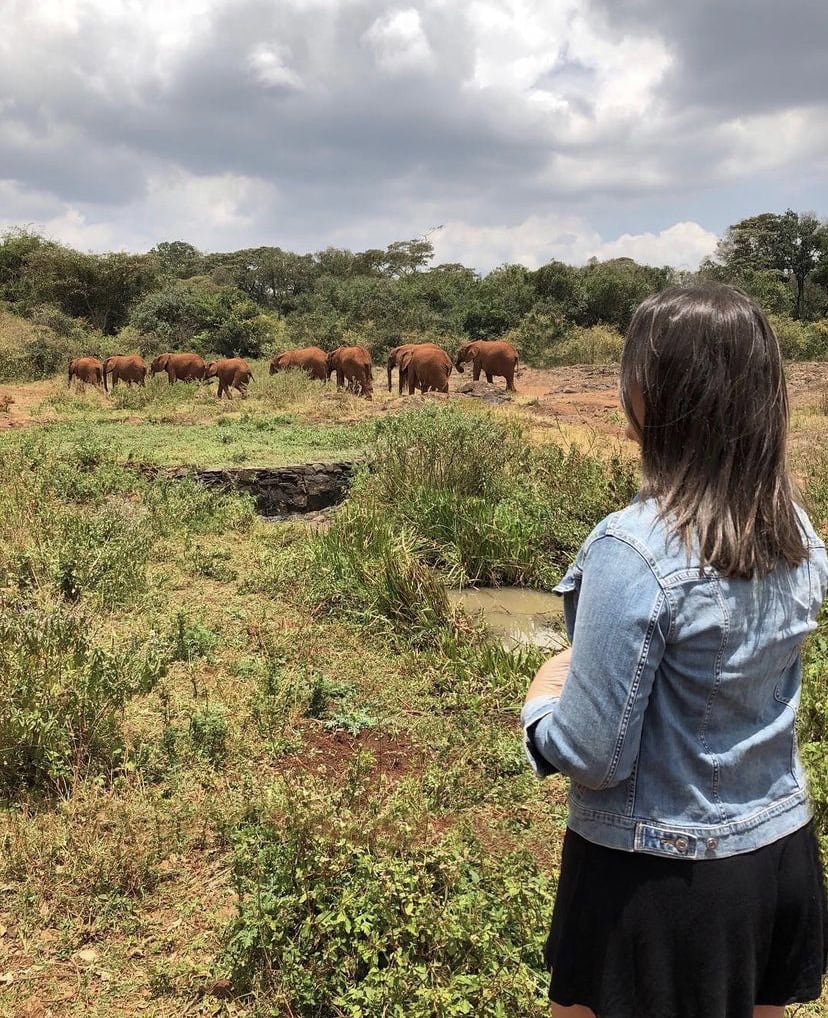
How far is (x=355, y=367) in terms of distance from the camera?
Answer: 17.3 m

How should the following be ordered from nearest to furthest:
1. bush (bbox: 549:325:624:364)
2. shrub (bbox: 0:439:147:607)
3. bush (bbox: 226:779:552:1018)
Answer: bush (bbox: 226:779:552:1018), shrub (bbox: 0:439:147:607), bush (bbox: 549:325:624:364)

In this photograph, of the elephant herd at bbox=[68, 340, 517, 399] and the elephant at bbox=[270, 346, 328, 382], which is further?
the elephant at bbox=[270, 346, 328, 382]

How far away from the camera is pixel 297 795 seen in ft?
8.07

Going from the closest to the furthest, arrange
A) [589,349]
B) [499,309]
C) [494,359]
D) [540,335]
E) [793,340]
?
[494,359] < [793,340] < [589,349] < [540,335] < [499,309]

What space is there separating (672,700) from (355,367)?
16633 mm

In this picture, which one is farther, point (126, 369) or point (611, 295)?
point (611, 295)

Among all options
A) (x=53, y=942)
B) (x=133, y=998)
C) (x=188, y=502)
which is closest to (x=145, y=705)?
(x=53, y=942)

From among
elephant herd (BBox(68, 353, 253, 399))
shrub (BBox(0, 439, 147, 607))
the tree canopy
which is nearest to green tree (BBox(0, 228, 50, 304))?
the tree canopy

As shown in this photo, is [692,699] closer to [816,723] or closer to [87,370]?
[816,723]

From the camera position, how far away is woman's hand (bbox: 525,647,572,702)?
127 centimetres

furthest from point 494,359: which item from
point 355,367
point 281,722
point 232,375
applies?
point 281,722

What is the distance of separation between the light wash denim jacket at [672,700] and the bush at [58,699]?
2481 millimetres

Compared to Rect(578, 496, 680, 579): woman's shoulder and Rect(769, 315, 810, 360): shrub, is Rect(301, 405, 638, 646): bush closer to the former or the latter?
Rect(578, 496, 680, 579): woman's shoulder

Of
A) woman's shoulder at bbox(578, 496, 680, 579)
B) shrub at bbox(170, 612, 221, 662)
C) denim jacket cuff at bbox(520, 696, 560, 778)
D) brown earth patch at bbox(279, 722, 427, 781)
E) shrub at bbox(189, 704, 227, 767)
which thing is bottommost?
brown earth patch at bbox(279, 722, 427, 781)
